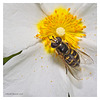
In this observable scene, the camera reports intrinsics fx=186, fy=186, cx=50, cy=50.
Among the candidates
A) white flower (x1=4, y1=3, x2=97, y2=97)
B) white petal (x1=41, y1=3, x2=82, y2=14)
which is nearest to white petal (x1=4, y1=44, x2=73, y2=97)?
white flower (x1=4, y1=3, x2=97, y2=97)

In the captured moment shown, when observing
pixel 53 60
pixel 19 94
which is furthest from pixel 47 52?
pixel 19 94

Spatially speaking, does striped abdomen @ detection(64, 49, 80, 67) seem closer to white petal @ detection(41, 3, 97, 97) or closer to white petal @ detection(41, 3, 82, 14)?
white petal @ detection(41, 3, 97, 97)

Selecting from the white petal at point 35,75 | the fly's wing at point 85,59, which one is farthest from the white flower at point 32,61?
the fly's wing at point 85,59

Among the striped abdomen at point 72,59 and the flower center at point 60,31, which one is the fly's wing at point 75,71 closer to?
the striped abdomen at point 72,59

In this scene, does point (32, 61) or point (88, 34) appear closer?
point (32, 61)

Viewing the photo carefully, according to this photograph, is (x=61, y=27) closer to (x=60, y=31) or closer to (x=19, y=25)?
(x=60, y=31)

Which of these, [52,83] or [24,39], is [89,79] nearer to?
[52,83]

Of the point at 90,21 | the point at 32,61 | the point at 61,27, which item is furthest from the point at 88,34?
the point at 32,61
